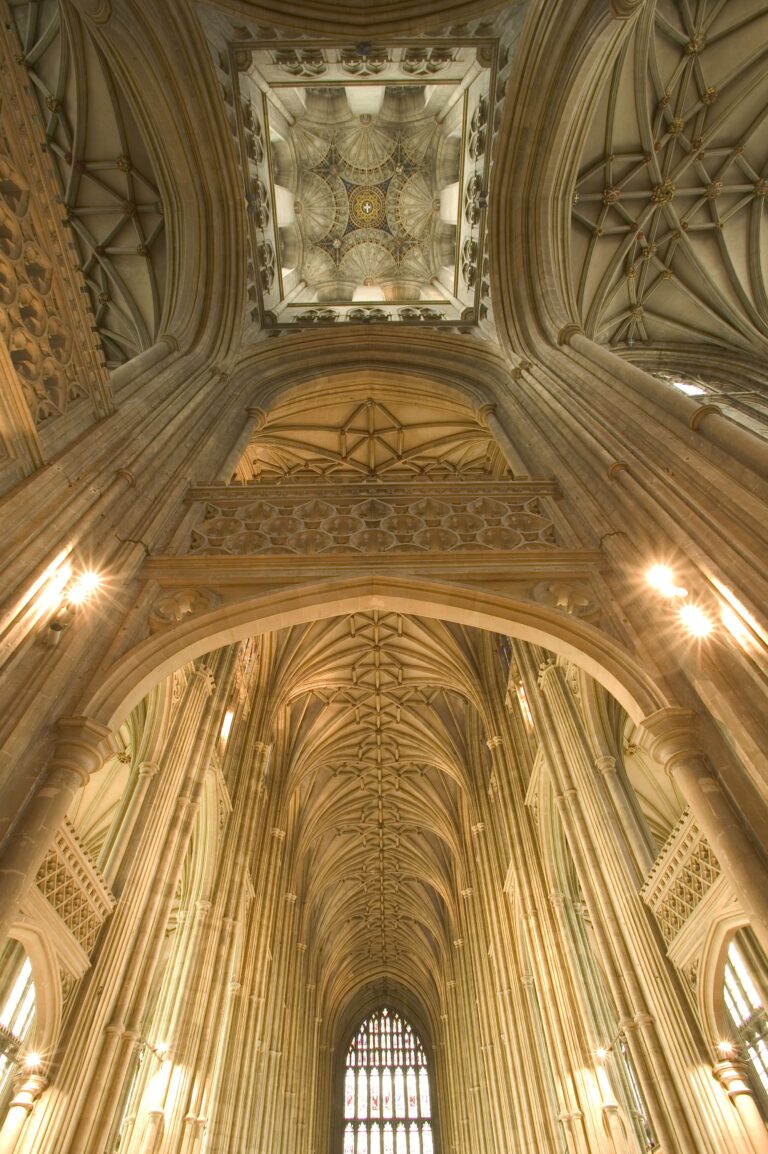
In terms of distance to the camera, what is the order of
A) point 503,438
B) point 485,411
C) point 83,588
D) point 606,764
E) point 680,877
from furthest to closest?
point 485,411 → point 503,438 → point 606,764 → point 680,877 → point 83,588

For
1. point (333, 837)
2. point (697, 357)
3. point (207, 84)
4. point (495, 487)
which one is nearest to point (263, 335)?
point (207, 84)

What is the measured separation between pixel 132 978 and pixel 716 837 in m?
6.77

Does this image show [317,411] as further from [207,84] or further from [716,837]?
[716,837]

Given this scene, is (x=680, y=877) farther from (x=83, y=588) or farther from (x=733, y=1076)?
(x=83, y=588)

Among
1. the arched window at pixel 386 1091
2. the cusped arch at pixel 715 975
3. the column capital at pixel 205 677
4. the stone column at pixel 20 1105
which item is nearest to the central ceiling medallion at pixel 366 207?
the column capital at pixel 205 677

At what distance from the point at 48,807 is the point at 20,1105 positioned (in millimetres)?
3976

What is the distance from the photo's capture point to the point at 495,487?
27.3 feet

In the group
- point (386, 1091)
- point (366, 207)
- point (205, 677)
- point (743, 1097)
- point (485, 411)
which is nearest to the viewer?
point (743, 1097)

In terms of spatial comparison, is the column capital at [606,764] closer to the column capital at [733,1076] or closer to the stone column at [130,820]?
the column capital at [733,1076]

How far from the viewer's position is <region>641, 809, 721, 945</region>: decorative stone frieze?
297 inches

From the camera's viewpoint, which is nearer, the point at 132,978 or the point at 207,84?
the point at 132,978

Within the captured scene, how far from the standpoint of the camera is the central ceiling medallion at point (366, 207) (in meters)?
15.5

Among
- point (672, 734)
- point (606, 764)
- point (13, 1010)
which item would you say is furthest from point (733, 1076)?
point (13, 1010)

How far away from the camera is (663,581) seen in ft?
19.8
